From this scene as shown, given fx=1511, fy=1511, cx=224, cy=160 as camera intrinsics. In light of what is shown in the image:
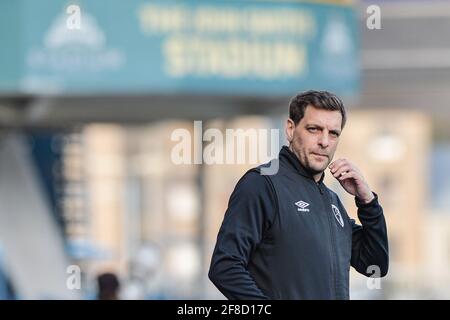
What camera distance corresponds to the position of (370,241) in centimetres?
470

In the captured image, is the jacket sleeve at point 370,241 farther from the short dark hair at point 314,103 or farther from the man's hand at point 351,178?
the short dark hair at point 314,103

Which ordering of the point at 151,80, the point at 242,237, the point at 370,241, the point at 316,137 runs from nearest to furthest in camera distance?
the point at 242,237 → the point at 316,137 → the point at 370,241 → the point at 151,80

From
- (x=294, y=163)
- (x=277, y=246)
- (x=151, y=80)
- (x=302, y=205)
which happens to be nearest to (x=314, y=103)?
(x=294, y=163)

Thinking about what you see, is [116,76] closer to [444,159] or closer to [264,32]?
[264,32]

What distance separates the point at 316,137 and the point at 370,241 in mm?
411

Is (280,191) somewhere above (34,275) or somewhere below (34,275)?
above

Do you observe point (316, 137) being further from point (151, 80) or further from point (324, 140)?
point (151, 80)

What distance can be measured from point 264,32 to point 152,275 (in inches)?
127

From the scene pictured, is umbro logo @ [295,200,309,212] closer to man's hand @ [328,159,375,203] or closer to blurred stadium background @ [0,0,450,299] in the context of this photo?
man's hand @ [328,159,375,203]

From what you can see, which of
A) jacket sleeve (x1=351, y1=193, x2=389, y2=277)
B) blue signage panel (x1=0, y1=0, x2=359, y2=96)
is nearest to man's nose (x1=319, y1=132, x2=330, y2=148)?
jacket sleeve (x1=351, y1=193, x2=389, y2=277)

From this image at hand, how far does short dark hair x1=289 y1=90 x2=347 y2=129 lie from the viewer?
177 inches

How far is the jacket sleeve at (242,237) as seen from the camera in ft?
14.5

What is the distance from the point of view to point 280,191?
4504 mm
